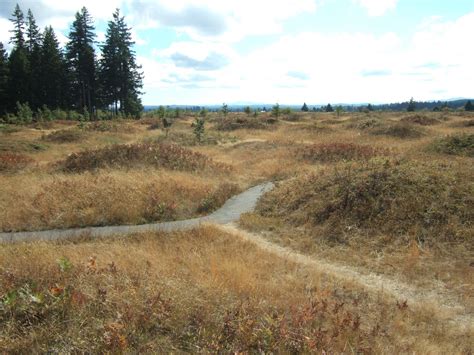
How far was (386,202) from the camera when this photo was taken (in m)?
10.7

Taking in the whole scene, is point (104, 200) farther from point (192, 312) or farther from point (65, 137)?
point (65, 137)

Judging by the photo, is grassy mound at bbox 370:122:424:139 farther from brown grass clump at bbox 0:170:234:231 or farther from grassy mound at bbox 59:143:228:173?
brown grass clump at bbox 0:170:234:231

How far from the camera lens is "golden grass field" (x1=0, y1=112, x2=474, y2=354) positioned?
498 centimetres

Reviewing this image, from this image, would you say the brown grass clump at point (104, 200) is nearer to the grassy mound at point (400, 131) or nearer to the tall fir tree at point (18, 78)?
the grassy mound at point (400, 131)

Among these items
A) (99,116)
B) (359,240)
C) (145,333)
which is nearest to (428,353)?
(145,333)

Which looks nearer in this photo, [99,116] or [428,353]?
[428,353]

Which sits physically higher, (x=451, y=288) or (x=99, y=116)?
(x=99, y=116)

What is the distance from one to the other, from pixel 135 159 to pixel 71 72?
4648 centimetres

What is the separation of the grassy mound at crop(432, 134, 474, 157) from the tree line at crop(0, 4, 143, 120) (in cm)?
4468

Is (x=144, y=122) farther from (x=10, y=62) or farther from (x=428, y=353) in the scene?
(x=428, y=353)

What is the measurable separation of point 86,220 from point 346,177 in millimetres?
7952

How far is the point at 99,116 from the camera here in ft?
175

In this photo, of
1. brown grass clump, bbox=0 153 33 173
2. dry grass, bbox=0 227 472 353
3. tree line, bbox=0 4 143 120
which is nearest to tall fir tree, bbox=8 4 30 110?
tree line, bbox=0 4 143 120

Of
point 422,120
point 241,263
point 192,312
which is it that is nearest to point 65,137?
point 241,263
